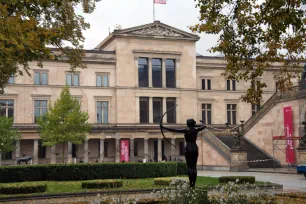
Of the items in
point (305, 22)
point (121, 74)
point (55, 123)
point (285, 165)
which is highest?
point (121, 74)

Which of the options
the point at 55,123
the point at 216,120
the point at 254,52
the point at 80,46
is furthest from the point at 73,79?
the point at 254,52

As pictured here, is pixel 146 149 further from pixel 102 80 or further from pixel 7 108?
pixel 7 108

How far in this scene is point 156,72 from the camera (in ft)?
207

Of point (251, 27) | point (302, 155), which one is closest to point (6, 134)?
point (302, 155)

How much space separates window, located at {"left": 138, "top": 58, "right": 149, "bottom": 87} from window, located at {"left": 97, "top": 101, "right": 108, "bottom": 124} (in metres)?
6.11

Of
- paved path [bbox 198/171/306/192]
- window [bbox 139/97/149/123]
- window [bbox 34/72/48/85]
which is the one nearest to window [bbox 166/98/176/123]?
window [bbox 139/97/149/123]

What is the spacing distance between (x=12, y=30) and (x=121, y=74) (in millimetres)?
50717

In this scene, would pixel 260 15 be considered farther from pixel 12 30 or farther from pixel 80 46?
pixel 80 46

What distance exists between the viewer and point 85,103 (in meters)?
59.2

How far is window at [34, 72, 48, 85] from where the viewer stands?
5759 cm

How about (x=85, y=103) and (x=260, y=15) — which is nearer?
(x=260, y=15)

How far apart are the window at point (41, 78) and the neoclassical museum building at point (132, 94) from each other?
13 cm

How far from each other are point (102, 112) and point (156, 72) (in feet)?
33.1

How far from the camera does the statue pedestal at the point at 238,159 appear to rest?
35.9 metres
